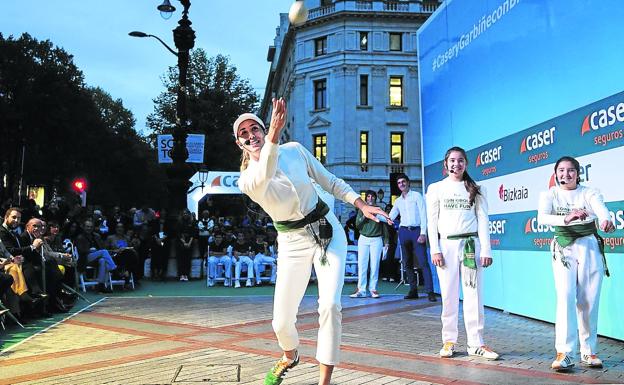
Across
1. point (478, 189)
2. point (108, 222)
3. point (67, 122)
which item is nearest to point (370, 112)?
point (67, 122)

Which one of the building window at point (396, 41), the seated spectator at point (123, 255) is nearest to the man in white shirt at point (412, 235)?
Result: the seated spectator at point (123, 255)

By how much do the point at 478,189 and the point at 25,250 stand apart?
627cm

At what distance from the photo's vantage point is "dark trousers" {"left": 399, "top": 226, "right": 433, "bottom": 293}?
10281 mm

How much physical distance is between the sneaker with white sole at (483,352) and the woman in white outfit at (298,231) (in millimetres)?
1974

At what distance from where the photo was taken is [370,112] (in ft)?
140

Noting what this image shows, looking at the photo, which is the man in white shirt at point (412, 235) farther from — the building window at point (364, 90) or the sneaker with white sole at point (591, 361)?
the building window at point (364, 90)

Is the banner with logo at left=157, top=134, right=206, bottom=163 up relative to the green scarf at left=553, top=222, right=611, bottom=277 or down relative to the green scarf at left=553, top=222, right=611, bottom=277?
up

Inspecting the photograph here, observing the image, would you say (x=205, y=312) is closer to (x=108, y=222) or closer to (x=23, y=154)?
(x=108, y=222)

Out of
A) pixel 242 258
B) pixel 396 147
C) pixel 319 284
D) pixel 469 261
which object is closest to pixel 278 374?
pixel 319 284

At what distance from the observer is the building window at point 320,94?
44.2m

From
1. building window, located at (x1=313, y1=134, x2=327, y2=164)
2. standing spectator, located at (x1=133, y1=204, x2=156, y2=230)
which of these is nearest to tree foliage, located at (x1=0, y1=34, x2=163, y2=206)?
building window, located at (x1=313, y1=134, x2=327, y2=164)

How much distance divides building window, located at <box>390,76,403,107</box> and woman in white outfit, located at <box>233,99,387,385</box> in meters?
39.8

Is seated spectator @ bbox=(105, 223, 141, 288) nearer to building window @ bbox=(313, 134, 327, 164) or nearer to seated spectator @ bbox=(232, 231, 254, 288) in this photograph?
seated spectator @ bbox=(232, 231, 254, 288)

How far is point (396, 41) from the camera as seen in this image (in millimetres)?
43812
